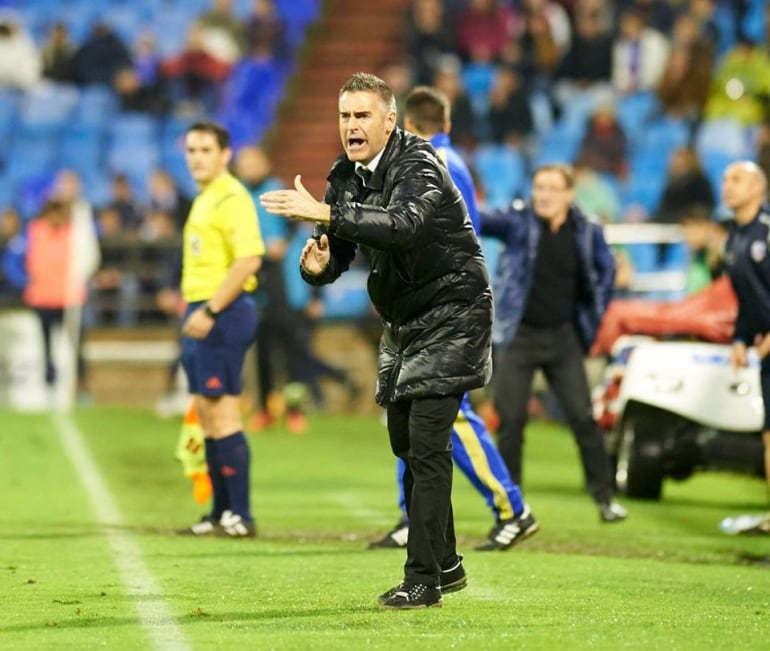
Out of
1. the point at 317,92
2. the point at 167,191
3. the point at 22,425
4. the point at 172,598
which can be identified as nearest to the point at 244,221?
the point at 172,598

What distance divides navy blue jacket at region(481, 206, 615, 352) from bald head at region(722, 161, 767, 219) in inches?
47.4

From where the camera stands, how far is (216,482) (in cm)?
1073

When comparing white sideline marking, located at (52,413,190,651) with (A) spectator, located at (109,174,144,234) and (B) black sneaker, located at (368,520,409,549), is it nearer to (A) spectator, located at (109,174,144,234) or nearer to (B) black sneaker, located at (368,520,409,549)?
(B) black sneaker, located at (368,520,409,549)

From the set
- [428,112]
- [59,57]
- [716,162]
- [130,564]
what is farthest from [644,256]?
[130,564]

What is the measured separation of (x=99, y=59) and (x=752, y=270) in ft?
54.2

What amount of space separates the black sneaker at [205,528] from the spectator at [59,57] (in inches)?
636

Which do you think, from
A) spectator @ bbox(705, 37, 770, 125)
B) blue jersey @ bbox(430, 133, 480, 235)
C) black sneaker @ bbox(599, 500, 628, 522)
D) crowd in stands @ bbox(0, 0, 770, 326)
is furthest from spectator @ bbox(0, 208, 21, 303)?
blue jersey @ bbox(430, 133, 480, 235)

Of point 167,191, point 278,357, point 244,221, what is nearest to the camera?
point 244,221

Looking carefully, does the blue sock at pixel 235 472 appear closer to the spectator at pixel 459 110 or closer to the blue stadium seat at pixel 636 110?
the spectator at pixel 459 110

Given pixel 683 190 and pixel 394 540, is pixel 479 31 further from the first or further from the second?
pixel 394 540

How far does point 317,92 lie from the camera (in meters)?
27.3

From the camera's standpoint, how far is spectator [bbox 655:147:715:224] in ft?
71.5

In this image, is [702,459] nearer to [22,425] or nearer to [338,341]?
[22,425]

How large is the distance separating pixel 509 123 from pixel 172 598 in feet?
55.6
